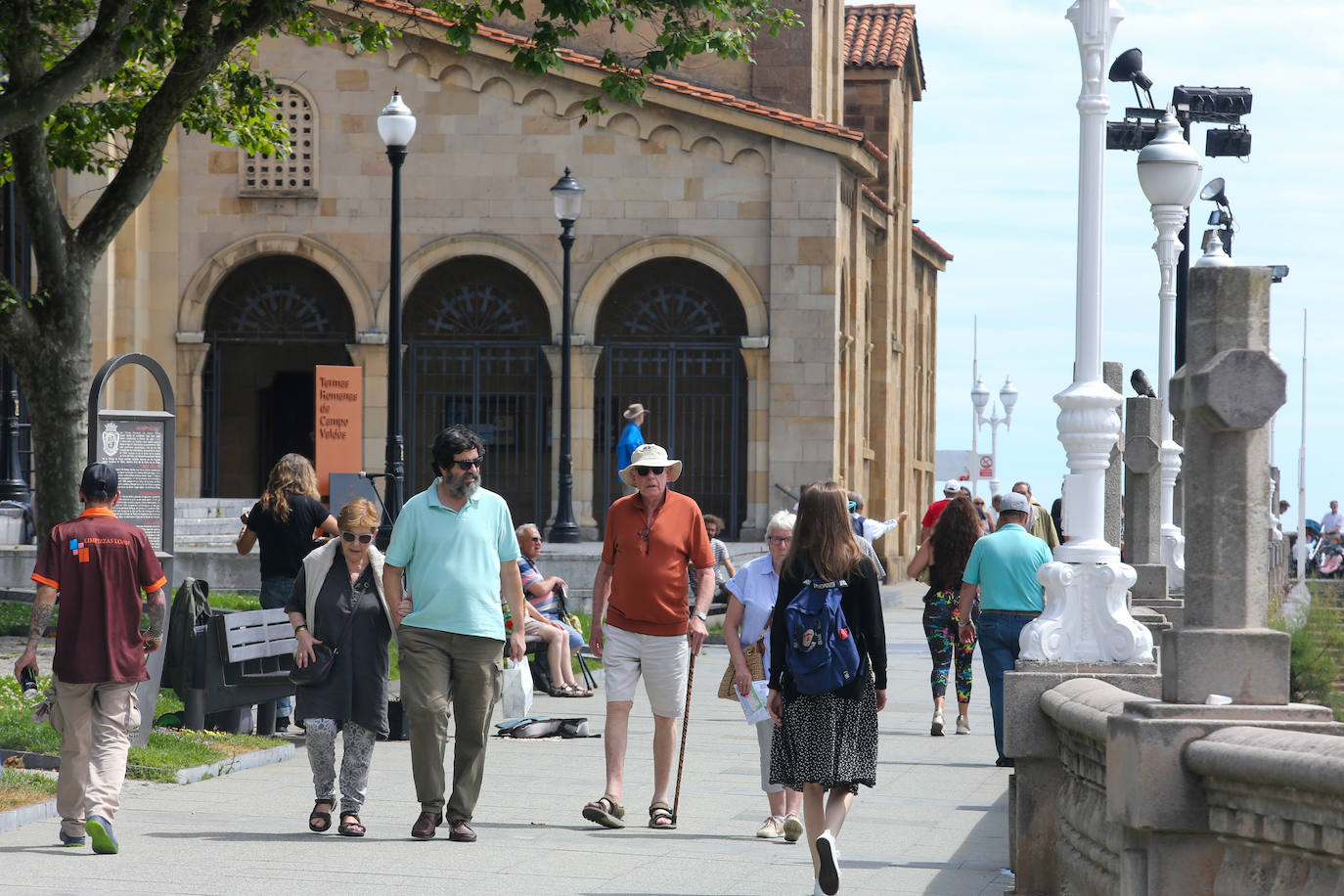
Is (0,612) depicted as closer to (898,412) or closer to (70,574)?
(70,574)

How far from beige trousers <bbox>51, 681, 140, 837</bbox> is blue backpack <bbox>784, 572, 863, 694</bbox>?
309cm

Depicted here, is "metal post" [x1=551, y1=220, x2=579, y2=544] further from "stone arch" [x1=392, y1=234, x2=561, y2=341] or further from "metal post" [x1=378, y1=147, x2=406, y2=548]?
"metal post" [x1=378, y1=147, x2=406, y2=548]

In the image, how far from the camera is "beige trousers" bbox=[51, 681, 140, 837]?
26.9 feet

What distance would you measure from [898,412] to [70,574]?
3210 cm

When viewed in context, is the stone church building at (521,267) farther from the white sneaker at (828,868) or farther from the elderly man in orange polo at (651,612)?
the white sneaker at (828,868)

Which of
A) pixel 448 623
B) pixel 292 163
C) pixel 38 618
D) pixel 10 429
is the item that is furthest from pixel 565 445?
pixel 38 618

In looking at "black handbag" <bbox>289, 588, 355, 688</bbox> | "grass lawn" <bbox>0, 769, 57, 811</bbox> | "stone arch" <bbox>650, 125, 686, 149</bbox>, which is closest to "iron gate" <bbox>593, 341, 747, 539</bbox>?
"stone arch" <bbox>650, 125, 686, 149</bbox>

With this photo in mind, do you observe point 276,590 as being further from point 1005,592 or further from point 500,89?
point 500,89

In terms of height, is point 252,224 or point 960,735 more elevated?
point 252,224

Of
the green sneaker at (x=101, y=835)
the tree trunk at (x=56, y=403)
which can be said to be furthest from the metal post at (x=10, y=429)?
the green sneaker at (x=101, y=835)

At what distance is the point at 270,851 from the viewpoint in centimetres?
825

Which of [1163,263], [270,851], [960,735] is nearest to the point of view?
[270,851]

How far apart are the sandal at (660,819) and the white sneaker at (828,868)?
2146mm

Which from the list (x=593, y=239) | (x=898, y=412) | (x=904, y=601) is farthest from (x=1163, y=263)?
(x=898, y=412)
